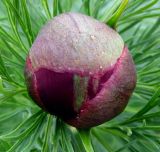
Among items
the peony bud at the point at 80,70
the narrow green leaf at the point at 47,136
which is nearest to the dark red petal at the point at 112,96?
the peony bud at the point at 80,70

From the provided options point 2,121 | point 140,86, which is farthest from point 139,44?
point 2,121

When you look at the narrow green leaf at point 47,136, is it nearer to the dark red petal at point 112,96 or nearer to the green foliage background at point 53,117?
the green foliage background at point 53,117

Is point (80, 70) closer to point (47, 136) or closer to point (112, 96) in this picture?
point (112, 96)

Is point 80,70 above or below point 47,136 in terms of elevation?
above

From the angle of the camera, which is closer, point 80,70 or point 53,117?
point 80,70

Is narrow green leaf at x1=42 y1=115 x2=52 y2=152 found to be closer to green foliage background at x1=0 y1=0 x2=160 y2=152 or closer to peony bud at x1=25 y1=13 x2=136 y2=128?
green foliage background at x1=0 y1=0 x2=160 y2=152

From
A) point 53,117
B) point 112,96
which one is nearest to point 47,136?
point 53,117
